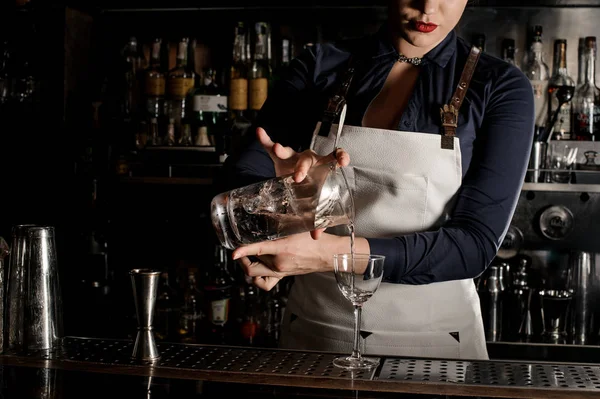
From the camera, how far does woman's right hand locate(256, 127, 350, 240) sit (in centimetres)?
135

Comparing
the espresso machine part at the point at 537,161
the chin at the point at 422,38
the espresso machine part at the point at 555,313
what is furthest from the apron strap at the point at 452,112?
the espresso machine part at the point at 555,313

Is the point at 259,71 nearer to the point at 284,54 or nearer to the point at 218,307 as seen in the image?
the point at 284,54

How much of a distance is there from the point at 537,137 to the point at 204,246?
130cm

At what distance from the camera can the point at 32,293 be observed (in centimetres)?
151

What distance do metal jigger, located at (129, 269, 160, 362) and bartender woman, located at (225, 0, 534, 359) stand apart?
1.20 ft

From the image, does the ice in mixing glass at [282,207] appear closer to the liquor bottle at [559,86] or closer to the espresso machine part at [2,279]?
the espresso machine part at [2,279]

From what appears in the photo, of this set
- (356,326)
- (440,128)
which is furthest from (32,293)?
(440,128)

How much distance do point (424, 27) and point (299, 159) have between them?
20.1 inches

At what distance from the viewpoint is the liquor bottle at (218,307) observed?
2830 millimetres

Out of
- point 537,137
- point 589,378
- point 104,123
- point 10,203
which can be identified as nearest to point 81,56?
point 104,123

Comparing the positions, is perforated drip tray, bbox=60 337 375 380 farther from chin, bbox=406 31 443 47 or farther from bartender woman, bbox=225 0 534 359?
chin, bbox=406 31 443 47

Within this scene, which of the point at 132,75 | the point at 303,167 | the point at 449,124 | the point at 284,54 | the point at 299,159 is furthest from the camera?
the point at 132,75

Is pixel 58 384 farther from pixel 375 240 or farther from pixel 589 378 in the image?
pixel 589 378

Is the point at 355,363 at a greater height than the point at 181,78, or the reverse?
the point at 181,78
